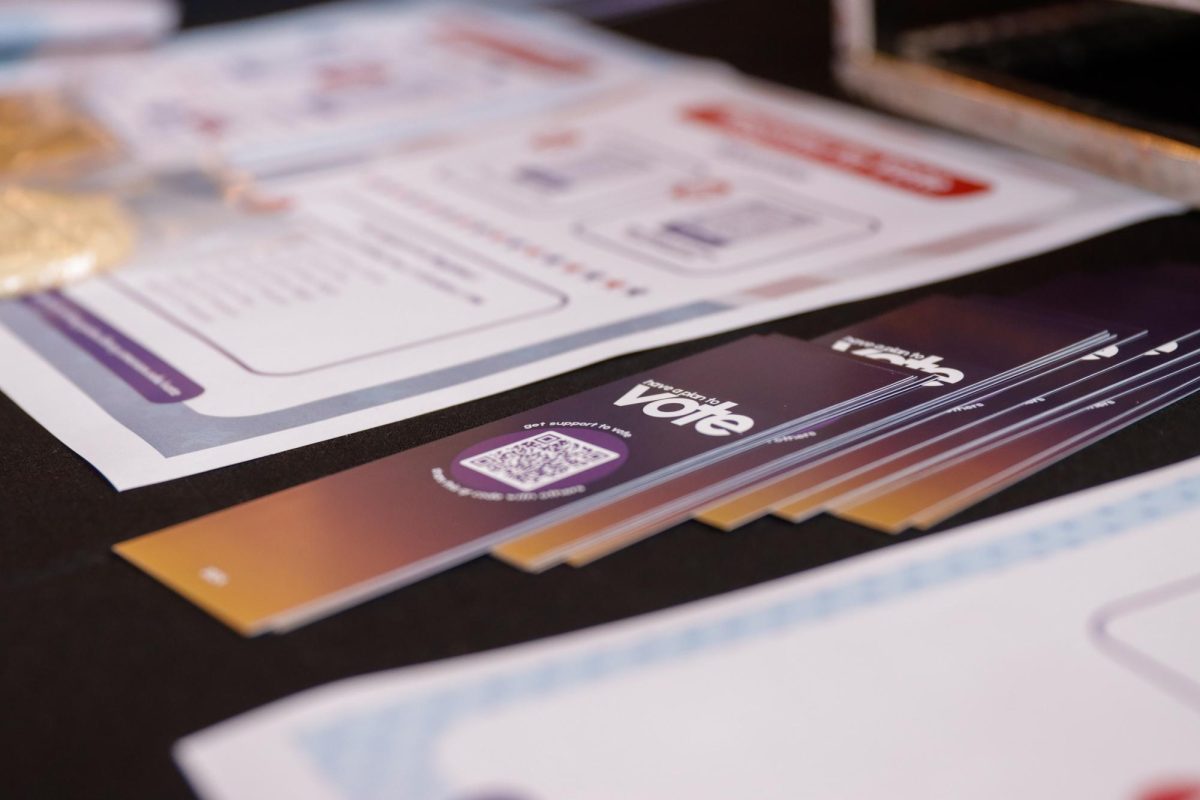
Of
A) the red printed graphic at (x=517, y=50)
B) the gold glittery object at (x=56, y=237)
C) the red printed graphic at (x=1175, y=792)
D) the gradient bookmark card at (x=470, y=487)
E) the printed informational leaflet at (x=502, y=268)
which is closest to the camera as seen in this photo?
the red printed graphic at (x=1175, y=792)

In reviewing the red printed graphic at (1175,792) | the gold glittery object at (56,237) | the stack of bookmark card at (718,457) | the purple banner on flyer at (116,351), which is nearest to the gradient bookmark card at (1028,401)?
the stack of bookmark card at (718,457)

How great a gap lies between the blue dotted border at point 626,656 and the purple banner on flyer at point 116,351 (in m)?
0.27

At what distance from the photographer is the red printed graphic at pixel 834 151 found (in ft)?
2.79

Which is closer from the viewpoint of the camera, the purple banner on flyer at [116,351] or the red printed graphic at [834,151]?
the purple banner on flyer at [116,351]

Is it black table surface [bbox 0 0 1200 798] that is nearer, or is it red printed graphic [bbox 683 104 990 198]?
black table surface [bbox 0 0 1200 798]

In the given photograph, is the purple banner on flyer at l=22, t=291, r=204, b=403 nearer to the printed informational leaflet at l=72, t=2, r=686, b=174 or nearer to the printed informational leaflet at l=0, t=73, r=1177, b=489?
the printed informational leaflet at l=0, t=73, r=1177, b=489

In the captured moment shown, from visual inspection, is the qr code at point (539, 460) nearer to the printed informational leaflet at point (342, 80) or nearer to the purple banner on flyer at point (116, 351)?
the purple banner on flyer at point (116, 351)

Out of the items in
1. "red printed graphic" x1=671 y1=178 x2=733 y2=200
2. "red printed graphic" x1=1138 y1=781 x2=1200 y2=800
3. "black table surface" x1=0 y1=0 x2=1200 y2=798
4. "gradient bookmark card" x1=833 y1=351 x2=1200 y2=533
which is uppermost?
"red printed graphic" x1=671 y1=178 x2=733 y2=200

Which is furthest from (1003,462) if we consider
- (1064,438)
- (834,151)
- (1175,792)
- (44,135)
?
(44,135)

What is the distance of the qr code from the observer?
54 cm

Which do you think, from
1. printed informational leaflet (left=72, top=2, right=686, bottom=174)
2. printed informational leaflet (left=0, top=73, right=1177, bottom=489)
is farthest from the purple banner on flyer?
printed informational leaflet (left=72, top=2, right=686, bottom=174)

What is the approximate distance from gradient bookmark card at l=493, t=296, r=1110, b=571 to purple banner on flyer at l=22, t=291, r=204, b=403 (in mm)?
226

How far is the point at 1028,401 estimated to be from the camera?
0.57m

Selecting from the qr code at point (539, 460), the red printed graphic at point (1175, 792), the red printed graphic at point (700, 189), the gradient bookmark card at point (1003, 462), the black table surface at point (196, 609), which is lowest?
the black table surface at point (196, 609)
